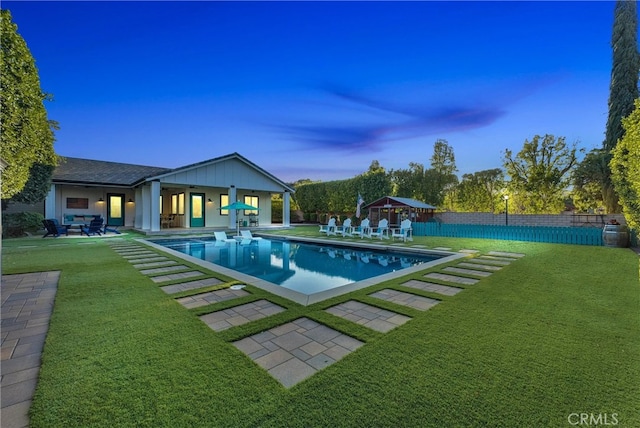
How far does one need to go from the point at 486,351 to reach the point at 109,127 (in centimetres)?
2960

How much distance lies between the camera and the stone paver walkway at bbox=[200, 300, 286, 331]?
10.9 ft

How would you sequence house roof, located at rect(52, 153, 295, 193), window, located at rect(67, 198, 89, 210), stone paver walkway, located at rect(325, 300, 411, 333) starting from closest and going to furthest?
1. stone paver walkway, located at rect(325, 300, 411, 333)
2. house roof, located at rect(52, 153, 295, 193)
3. window, located at rect(67, 198, 89, 210)

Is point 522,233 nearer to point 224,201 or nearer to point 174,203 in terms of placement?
point 224,201

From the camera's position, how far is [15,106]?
5383mm

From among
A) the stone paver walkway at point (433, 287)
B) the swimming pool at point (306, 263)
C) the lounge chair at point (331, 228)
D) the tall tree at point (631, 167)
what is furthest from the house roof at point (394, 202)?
the stone paver walkway at point (433, 287)

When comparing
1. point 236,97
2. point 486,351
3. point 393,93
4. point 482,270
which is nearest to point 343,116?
point 393,93

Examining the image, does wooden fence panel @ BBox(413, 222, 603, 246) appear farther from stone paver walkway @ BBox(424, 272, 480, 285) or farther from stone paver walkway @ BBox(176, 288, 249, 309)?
stone paver walkway @ BBox(176, 288, 249, 309)

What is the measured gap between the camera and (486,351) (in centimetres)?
261

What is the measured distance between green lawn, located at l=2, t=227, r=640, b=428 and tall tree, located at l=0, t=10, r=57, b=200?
3784mm

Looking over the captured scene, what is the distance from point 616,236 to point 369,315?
1140 cm

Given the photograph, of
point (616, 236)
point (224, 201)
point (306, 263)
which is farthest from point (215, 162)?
point (616, 236)

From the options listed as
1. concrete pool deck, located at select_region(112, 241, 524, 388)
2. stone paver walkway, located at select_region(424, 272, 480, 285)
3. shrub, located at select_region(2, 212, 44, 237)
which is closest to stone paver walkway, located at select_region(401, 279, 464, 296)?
concrete pool deck, located at select_region(112, 241, 524, 388)

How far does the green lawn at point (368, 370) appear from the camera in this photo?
180cm

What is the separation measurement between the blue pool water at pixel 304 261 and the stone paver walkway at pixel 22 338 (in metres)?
3.95
